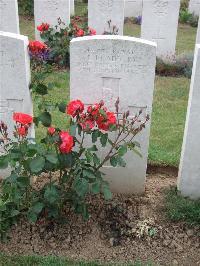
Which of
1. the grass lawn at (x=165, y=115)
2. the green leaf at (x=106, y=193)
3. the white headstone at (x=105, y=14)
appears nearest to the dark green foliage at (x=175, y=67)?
the grass lawn at (x=165, y=115)

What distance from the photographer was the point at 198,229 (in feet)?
12.6

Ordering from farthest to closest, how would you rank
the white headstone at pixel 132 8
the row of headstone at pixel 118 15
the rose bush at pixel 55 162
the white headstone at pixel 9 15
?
the white headstone at pixel 132 8
the row of headstone at pixel 118 15
the white headstone at pixel 9 15
the rose bush at pixel 55 162

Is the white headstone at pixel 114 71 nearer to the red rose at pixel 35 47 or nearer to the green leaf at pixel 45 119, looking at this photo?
the red rose at pixel 35 47

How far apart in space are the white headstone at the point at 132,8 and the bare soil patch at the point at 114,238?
30.4 feet

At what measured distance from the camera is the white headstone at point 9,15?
7.68 meters

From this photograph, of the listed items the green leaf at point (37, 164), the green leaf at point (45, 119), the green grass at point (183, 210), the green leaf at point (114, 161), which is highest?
the green leaf at point (45, 119)

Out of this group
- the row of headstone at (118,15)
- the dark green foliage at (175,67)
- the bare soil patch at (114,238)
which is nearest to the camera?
the bare soil patch at (114,238)

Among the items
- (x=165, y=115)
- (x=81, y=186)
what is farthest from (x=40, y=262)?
(x=165, y=115)

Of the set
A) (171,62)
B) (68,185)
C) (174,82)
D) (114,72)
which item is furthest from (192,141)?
(171,62)

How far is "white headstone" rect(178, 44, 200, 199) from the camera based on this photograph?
3.73m

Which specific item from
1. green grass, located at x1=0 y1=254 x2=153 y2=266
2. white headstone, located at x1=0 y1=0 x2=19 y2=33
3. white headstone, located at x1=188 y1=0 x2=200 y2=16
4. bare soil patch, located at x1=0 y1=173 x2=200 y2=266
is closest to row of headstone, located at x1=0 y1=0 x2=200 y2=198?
bare soil patch, located at x1=0 y1=173 x2=200 y2=266

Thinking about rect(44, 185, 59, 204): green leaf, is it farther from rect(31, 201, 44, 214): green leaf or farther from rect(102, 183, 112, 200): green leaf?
rect(102, 183, 112, 200): green leaf

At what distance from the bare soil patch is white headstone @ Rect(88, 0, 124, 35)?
5110 millimetres

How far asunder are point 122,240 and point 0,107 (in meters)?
1.69
